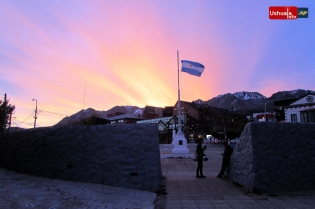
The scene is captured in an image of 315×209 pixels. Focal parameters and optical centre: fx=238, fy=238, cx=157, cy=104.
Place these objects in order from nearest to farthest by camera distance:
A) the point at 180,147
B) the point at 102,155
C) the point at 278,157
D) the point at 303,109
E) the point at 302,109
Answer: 1. the point at 278,157
2. the point at 102,155
3. the point at 180,147
4. the point at 303,109
5. the point at 302,109

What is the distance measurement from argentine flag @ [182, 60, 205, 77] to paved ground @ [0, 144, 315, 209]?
1290cm

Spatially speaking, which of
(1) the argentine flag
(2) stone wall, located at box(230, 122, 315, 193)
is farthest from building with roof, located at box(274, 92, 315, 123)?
(2) stone wall, located at box(230, 122, 315, 193)

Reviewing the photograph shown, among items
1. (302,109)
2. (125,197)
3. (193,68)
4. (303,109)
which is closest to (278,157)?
(125,197)

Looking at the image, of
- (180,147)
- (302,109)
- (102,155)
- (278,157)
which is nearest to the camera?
(278,157)

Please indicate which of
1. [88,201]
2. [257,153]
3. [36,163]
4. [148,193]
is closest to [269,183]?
[257,153]

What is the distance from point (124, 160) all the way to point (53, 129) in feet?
9.95

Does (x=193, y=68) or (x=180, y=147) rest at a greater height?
(x=193, y=68)

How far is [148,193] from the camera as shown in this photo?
6.75 m

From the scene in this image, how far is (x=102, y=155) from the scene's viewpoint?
7.57 metres

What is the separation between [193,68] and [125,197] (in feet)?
49.0

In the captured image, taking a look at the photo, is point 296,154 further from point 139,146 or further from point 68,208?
point 68,208

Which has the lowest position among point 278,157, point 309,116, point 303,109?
point 278,157

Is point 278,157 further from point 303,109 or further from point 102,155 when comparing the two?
point 303,109

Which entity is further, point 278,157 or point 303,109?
point 303,109
